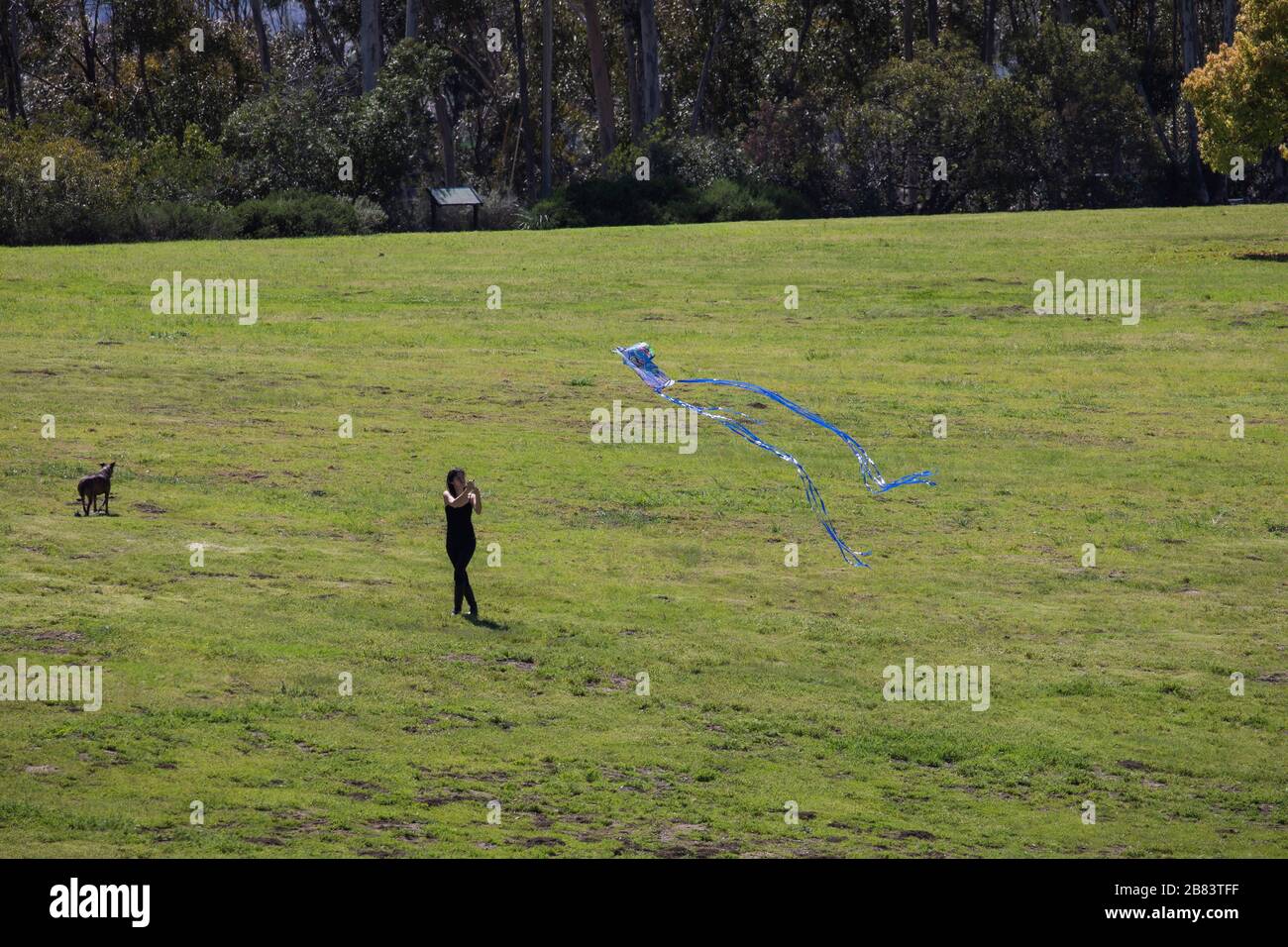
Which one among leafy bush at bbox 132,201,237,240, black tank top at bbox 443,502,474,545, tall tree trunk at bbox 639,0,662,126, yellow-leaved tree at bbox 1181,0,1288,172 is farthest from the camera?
tall tree trunk at bbox 639,0,662,126

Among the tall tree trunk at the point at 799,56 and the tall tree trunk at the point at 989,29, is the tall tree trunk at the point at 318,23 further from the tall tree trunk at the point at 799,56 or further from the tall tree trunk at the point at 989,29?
the tall tree trunk at the point at 989,29

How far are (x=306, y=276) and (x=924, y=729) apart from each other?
3131 cm

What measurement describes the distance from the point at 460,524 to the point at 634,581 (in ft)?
13.9

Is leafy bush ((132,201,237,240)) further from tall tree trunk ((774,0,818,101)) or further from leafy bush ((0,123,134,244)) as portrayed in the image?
tall tree trunk ((774,0,818,101))

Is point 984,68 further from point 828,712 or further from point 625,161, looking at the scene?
point 828,712

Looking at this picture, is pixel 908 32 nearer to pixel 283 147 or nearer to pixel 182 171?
pixel 283 147

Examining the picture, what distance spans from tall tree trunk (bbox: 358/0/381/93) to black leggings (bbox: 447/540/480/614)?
4976 cm

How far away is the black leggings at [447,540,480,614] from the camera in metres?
20.6

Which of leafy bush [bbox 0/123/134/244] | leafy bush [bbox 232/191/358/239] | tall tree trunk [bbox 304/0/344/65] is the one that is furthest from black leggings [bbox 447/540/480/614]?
tall tree trunk [bbox 304/0/344/65]

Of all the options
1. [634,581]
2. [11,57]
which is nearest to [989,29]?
[11,57]

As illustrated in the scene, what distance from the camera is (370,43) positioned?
→ 69.6 meters

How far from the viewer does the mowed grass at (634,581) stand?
666 inches

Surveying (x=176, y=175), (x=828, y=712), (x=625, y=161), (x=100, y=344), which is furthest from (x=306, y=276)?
(x=828, y=712)

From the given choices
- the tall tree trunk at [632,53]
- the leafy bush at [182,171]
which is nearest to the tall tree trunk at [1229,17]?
the tall tree trunk at [632,53]
